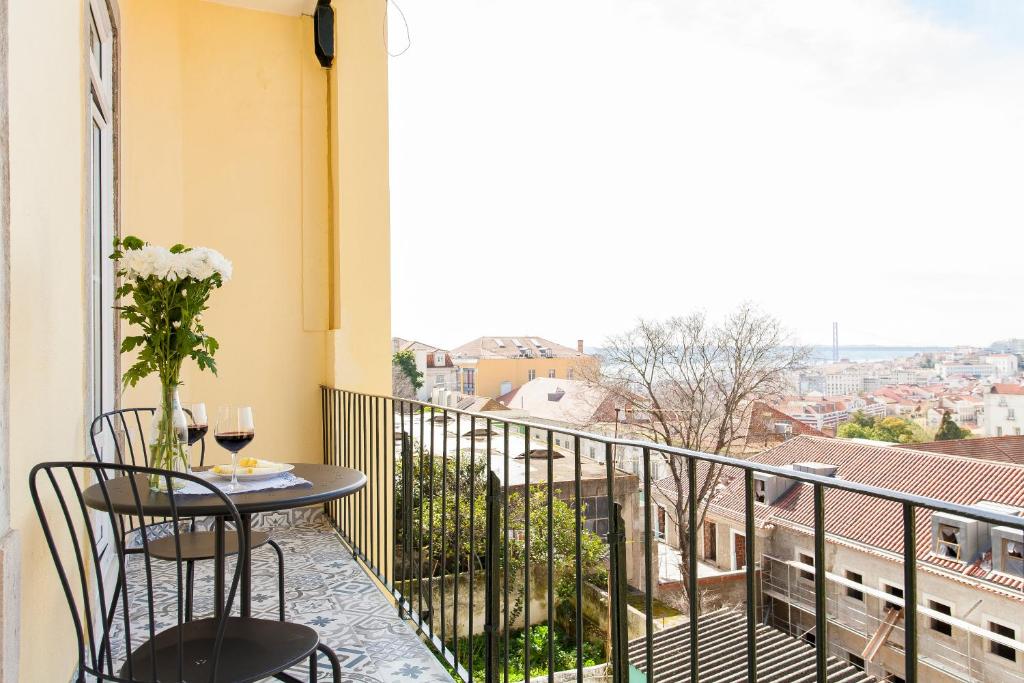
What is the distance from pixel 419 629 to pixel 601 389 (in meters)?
13.7

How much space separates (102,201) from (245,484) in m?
2.00

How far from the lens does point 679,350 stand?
16375 mm

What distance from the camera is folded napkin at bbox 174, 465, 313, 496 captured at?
1.61 m

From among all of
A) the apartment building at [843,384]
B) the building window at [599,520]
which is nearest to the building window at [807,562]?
the building window at [599,520]

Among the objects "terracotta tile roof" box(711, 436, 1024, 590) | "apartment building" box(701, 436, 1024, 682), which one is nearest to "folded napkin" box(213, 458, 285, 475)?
"apartment building" box(701, 436, 1024, 682)

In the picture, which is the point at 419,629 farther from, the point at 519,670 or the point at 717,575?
the point at 717,575

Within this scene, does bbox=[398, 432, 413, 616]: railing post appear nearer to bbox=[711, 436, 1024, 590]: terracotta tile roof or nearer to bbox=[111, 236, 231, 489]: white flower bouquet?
bbox=[111, 236, 231, 489]: white flower bouquet

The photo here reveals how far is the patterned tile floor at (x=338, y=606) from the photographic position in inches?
88.2

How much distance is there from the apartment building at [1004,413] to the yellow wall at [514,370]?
7957 millimetres

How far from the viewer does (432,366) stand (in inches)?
432

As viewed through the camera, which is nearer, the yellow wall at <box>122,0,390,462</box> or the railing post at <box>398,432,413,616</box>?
the railing post at <box>398,432,413,616</box>

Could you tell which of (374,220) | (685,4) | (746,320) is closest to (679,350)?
(746,320)

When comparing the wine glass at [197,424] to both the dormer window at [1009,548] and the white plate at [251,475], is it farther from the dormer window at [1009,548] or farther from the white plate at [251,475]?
the dormer window at [1009,548]

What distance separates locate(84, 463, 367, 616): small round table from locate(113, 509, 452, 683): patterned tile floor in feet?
2.35
